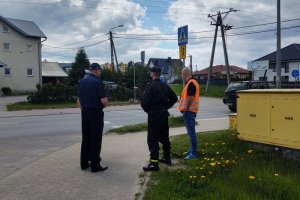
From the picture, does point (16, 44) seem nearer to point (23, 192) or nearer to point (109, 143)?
point (109, 143)

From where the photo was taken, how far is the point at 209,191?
529 cm

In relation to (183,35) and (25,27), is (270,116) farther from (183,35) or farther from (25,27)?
(25,27)

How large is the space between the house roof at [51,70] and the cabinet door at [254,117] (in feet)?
191

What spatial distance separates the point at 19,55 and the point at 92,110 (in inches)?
1939

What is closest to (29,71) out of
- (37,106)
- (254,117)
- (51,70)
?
(51,70)

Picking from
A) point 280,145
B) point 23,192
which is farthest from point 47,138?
point 280,145

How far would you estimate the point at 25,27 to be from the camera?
55969mm

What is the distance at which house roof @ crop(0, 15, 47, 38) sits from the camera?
52438mm

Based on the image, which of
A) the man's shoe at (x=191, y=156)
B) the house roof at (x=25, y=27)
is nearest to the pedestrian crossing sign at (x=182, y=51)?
the man's shoe at (x=191, y=156)

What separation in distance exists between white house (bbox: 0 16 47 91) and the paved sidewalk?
4556cm

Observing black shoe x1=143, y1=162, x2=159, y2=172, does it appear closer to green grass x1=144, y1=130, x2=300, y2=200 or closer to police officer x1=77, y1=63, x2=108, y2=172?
green grass x1=144, y1=130, x2=300, y2=200

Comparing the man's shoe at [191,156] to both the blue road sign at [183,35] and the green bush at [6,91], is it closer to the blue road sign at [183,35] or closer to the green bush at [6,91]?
the blue road sign at [183,35]

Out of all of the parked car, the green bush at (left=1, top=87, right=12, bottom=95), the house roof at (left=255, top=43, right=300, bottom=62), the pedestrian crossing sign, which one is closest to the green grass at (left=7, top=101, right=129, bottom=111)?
the parked car

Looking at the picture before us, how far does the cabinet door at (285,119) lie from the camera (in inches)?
271
